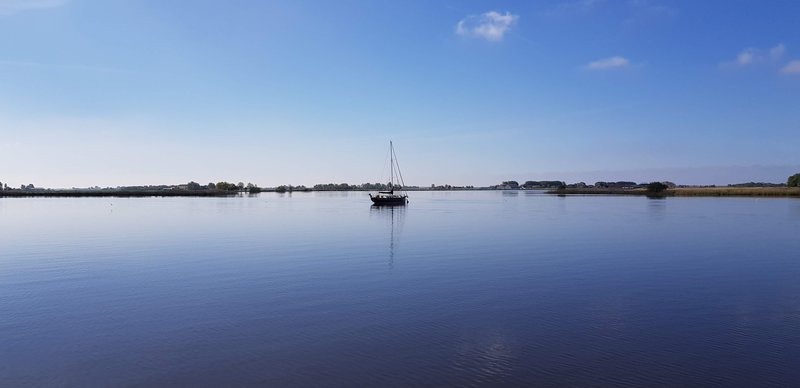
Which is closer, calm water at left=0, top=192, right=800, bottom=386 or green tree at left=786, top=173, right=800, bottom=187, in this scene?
calm water at left=0, top=192, right=800, bottom=386

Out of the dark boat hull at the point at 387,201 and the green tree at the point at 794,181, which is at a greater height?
the green tree at the point at 794,181

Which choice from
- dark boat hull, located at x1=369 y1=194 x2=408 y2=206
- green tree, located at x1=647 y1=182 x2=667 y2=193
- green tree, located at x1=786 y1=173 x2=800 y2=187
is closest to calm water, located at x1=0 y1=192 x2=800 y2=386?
dark boat hull, located at x1=369 y1=194 x2=408 y2=206

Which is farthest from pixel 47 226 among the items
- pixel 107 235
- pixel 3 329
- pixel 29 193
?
pixel 29 193

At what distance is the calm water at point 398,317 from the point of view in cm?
1107

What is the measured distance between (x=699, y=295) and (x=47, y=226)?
195 feet

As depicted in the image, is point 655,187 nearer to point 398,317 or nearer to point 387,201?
point 387,201

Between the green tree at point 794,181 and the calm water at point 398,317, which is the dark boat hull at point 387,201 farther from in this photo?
the green tree at point 794,181

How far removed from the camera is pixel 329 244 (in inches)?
1437

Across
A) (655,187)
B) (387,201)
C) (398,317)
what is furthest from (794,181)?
(398,317)

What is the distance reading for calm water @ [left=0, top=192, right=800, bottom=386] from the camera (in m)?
11.1

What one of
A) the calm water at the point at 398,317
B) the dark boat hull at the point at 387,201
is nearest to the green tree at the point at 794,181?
the dark boat hull at the point at 387,201

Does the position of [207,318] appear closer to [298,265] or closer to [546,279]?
[298,265]

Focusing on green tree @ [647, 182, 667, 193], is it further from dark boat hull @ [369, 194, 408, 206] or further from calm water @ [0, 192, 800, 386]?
calm water @ [0, 192, 800, 386]

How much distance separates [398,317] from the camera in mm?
15695
